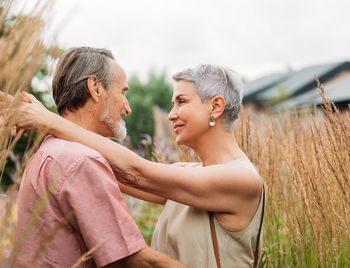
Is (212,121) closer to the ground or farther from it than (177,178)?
farther from it

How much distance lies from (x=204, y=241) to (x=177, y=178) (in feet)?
1.31

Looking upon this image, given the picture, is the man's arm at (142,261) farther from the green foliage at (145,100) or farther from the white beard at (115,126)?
the green foliage at (145,100)

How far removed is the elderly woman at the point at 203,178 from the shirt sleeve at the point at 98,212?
0.25 m

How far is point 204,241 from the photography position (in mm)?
2143

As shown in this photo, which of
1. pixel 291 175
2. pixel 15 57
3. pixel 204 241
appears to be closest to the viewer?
pixel 15 57

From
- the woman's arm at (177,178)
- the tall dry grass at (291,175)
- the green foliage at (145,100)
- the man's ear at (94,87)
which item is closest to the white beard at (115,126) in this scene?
the man's ear at (94,87)

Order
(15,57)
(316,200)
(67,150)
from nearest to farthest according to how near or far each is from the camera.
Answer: (15,57)
(67,150)
(316,200)

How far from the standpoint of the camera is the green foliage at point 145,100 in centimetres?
3070

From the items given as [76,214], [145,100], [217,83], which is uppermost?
[145,100]

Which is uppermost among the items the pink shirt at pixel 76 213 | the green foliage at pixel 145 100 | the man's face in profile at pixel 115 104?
the green foliage at pixel 145 100

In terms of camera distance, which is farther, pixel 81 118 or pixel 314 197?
pixel 314 197

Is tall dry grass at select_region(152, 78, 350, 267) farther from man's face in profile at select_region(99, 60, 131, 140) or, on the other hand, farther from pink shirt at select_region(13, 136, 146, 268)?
pink shirt at select_region(13, 136, 146, 268)

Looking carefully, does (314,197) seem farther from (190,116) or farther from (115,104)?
(115,104)

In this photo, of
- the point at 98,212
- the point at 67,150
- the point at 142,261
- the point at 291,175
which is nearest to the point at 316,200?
the point at 291,175
